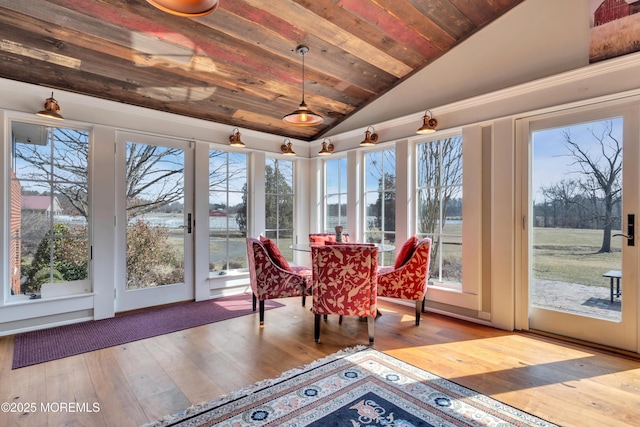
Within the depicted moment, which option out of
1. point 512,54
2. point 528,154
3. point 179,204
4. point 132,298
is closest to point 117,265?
point 132,298

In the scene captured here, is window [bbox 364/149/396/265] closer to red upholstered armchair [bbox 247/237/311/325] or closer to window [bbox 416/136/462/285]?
window [bbox 416/136/462/285]

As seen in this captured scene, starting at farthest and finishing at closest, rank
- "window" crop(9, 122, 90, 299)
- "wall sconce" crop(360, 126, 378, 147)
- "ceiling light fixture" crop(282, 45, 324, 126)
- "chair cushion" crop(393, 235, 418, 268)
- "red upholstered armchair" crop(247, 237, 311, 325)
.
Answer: "wall sconce" crop(360, 126, 378, 147) < "chair cushion" crop(393, 235, 418, 268) < "red upholstered armchair" crop(247, 237, 311, 325) < "window" crop(9, 122, 90, 299) < "ceiling light fixture" crop(282, 45, 324, 126)

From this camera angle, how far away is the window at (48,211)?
308 centimetres

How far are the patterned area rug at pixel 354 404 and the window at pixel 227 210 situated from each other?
2515 mm

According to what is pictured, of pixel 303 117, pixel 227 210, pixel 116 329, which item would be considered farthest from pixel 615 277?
pixel 116 329

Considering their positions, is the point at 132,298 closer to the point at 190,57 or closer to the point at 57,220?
the point at 57,220

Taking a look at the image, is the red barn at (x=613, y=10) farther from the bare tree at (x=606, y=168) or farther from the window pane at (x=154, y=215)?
the window pane at (x=154, y=215)

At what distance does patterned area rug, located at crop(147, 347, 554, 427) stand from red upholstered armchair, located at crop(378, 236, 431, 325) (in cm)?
98

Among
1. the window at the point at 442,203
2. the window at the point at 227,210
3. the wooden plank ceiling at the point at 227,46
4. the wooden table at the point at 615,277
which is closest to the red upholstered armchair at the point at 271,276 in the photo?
the window at the point at 227,210

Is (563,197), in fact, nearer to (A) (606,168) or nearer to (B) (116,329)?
(A) (606,168)

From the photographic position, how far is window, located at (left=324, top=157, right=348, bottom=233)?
4.92 metres

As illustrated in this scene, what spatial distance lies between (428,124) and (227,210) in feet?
9.34

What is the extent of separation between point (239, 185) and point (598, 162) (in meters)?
4.04

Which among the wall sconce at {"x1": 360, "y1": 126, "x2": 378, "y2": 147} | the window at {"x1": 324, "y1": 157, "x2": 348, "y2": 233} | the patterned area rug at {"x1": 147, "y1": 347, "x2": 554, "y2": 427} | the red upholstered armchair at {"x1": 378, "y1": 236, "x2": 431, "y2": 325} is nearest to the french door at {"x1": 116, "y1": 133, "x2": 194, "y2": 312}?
the window at {"x1": 324, "y1": 157, "x2": 348, "y2": 233}
